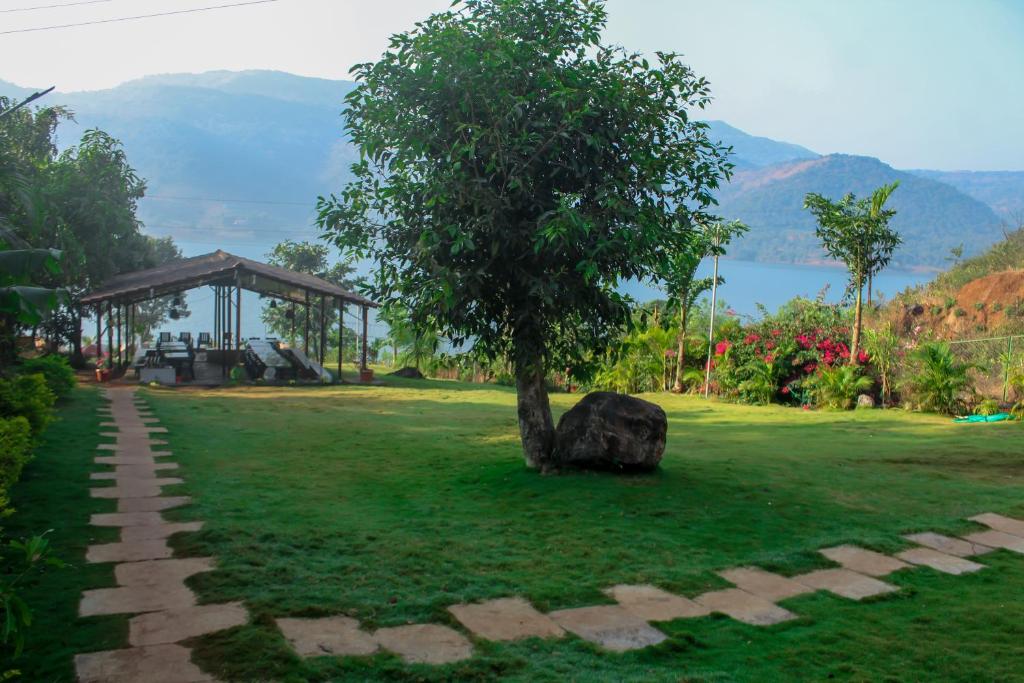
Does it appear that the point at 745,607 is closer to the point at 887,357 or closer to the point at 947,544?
the point at 947,544

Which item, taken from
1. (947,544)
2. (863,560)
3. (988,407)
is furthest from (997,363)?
(863,560)

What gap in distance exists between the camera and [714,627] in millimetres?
4246

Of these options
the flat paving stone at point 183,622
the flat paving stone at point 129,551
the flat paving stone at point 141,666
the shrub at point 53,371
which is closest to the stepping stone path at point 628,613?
the flat paving stone at point 183,622

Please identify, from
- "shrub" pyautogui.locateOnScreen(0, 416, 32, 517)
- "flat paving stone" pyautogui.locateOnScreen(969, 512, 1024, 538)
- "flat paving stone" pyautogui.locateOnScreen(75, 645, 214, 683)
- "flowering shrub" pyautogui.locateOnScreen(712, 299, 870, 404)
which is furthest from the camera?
"flowering shrub" pyautogui.locateOnScreen(712, 299, 870, 404)

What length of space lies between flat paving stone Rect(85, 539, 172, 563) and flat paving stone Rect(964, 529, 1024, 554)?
5.73 metres

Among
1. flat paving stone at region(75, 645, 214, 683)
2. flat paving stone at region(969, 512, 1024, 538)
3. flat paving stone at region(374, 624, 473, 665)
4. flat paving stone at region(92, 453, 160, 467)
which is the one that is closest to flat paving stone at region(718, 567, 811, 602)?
flat paving stone at region(374, 624, 473, 665)

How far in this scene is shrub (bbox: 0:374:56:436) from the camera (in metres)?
8.17

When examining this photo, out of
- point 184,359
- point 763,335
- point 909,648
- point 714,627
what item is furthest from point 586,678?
point 184,359

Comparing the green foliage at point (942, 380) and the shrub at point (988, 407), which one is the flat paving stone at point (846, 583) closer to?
the shrub at point (988, 407)

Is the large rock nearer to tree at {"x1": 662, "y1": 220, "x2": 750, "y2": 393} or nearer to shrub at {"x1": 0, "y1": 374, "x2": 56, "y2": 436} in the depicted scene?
tree at {"x1": 662, "y1": 220, "x2": 750, "y2": 393}

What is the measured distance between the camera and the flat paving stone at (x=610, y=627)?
13.1ft

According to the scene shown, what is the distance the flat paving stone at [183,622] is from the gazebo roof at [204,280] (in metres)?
15.4

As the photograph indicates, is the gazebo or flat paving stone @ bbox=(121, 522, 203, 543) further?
the gazebo

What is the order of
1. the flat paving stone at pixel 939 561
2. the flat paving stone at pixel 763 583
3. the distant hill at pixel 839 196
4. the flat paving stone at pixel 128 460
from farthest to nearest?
the distant hill at pixel 839 196 < the flat paving stone at pixel 128 460 < the flat paving stone at pixel 939 561 < the flat paving stone at pixel 763 583
